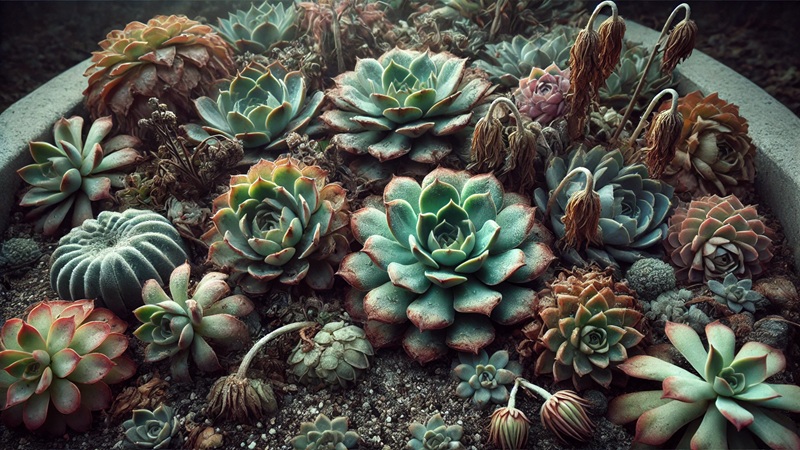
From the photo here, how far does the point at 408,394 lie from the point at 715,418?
0.83m

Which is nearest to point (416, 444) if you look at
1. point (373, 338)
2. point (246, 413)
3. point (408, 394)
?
point (408, 394)

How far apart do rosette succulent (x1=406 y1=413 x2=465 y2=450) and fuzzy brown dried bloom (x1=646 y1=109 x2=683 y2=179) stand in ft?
3.41

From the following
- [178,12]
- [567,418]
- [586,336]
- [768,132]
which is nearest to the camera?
[567,418]

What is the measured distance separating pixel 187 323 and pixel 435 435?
2.62ft

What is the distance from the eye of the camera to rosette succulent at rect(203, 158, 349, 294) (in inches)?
76.8

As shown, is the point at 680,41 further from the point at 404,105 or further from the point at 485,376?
the point at 485,376

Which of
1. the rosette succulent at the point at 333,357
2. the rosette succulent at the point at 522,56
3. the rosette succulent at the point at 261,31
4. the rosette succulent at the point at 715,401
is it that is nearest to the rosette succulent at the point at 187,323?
the rosette succulent at the point at 333,357

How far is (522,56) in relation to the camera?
262 cm

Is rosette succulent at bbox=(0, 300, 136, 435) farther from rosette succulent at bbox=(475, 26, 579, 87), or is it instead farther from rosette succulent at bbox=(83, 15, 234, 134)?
rosette succulent at bbox=(475, 26, 579, 87)

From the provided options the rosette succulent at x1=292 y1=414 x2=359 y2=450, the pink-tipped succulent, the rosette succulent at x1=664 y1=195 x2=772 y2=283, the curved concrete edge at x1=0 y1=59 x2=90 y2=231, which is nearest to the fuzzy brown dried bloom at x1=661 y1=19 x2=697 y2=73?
the pink-tipped succulent

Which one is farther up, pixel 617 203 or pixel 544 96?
pixel 544 96

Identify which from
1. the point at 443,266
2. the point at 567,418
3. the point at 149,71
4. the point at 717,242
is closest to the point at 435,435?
the point at 567,418

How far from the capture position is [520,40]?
272 centimetres

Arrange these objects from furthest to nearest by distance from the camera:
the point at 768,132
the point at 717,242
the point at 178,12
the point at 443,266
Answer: the point at 178,12 < the point at 768,132 < the point at 717,242 < the point at 443,266
